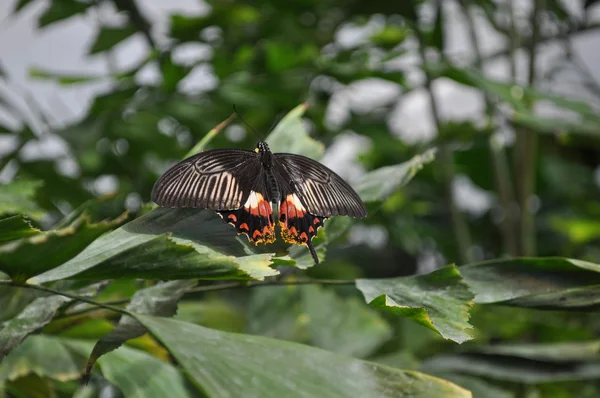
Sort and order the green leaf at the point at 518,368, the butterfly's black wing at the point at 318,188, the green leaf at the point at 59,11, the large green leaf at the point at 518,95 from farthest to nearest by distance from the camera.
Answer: the green leaf at the point at 59,11 → the large green leaf at the point at 518,95 → the green leaf at the point at 518,368 → the butterfly's black wing at the point at 318,188

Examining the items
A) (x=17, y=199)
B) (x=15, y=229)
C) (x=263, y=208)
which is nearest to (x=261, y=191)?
(x=263, y=208)

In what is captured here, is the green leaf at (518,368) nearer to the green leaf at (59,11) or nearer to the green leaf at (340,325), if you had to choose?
the green leaf at (340,325)

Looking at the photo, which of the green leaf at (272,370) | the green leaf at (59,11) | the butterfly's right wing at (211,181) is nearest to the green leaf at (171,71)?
the green leaf at (59,11)

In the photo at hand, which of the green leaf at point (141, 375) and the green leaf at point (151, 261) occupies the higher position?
the green leaf at point (151, 261)

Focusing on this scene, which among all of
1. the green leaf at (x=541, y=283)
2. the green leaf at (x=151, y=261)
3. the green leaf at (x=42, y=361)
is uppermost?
the green leaf at (x=151, y=261)

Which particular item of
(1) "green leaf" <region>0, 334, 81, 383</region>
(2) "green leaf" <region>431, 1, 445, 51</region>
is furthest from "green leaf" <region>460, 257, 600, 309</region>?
(2) "green leaf" <region>431, 1, 445, 51</region>

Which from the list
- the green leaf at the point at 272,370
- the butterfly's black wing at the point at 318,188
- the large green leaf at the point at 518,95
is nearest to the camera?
the green leaf at the point at 272,370

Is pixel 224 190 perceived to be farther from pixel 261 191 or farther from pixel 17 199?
pixel 17 199
